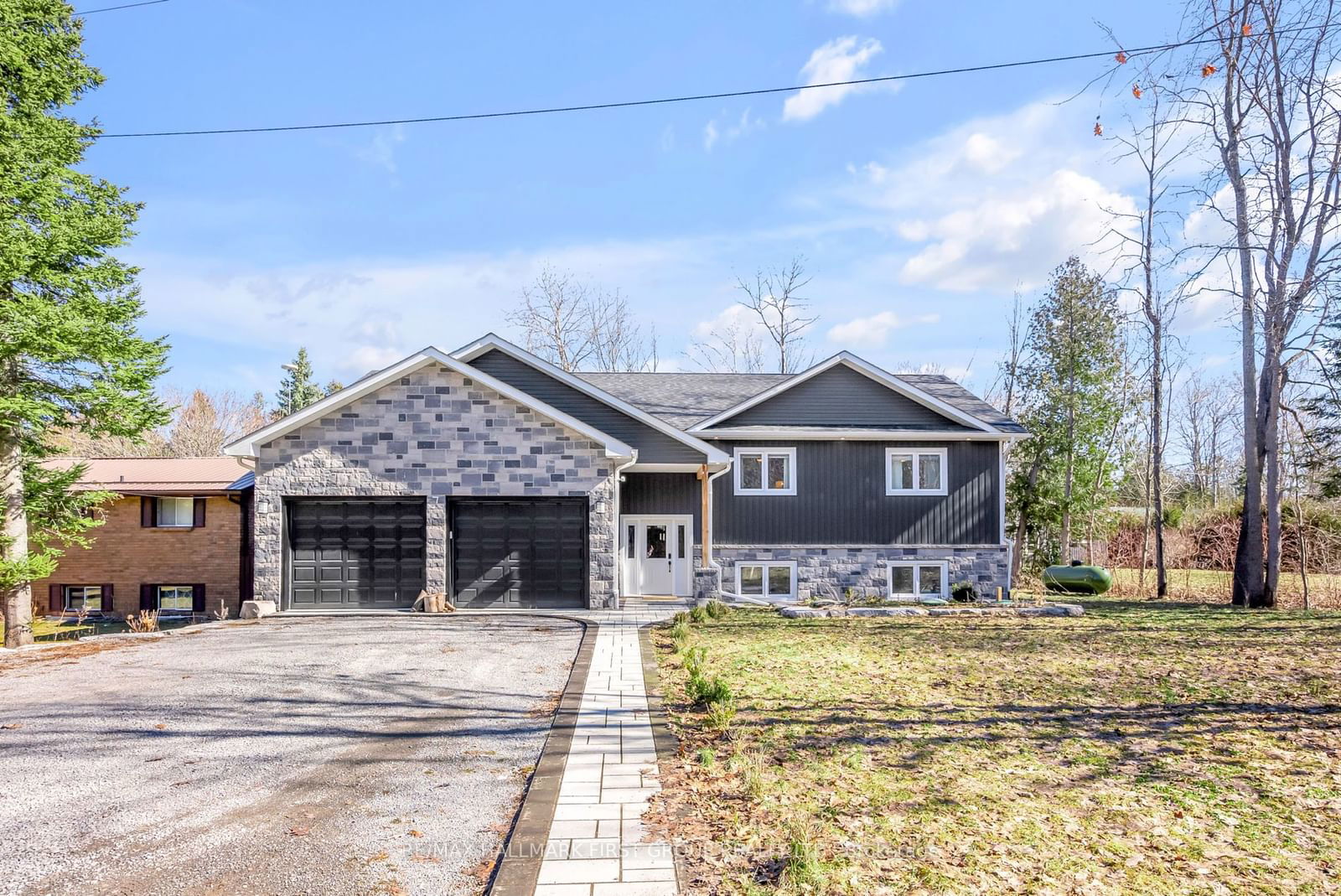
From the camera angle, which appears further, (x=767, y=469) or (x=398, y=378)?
(x=767, y=469)

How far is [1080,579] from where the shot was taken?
21953 millimetres

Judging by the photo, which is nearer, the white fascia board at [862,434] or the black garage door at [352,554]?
the black garage door at [352,554]

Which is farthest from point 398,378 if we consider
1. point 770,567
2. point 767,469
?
point 770,567

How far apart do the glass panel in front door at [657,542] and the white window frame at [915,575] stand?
5.37m

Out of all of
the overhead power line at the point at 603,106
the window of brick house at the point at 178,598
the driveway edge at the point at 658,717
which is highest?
the overhead power line at the point at 603,106

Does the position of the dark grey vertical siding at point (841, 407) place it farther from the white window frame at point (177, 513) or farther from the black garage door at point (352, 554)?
the white window frame at point (177, 513)

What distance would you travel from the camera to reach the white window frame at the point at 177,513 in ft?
74.0

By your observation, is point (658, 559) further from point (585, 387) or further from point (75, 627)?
point (75, 627)

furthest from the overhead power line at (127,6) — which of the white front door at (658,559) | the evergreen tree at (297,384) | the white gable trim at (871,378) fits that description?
the evergreen tree at (297,384)

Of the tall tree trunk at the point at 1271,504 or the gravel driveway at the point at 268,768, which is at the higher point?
the tall tree trunk at the point at 1271,504

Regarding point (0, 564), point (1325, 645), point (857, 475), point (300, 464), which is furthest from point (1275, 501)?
point (0, 564)

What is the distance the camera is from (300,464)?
16.1 meters

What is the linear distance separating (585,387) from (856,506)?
279 inches

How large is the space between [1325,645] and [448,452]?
14443mm
